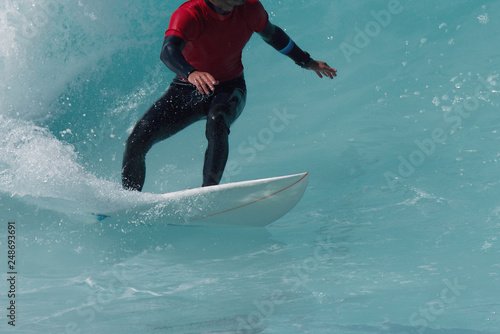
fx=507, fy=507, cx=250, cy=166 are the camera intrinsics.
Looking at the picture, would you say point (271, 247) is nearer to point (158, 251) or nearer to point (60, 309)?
point (158, 251)

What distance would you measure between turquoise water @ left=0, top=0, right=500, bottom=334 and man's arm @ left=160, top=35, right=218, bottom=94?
3.59 feet

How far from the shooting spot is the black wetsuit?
3650mm

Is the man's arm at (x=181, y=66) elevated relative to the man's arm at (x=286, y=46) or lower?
lower

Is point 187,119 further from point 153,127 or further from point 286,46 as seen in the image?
point 286,46

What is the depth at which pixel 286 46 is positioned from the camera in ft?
13.9

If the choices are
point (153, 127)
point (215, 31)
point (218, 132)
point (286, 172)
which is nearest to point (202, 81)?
point (218, 132)

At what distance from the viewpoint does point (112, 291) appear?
10.3ft

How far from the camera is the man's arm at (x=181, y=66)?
10.5 feet

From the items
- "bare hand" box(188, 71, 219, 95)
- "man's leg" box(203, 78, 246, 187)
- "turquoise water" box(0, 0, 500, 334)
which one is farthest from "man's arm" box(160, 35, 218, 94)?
"turquoise water" box(0, 0, 500, 334)

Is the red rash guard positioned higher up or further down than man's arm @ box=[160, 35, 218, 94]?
higher up

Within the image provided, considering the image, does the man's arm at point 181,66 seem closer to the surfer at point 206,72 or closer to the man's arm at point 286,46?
the surfer at point 206,72

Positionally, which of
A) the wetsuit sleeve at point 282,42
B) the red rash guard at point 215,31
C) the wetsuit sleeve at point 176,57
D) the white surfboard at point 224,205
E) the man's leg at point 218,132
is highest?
the wetsuit sleeve at point 282,42

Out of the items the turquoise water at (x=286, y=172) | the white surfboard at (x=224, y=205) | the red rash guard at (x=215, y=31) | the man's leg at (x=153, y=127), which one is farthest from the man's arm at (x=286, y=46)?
the turquoise water at (x=286, y=172)

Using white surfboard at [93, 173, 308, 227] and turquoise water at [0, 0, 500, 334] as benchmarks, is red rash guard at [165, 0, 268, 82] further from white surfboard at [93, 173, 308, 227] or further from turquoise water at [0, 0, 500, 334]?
turquoise water at [0, 0, 500, 334]
